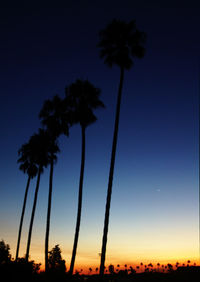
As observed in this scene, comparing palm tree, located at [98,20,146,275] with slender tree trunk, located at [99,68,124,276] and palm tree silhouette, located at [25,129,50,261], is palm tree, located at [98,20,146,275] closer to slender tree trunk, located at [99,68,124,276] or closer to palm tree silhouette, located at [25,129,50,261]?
slender tree trunk, located at [99,68,124,276]

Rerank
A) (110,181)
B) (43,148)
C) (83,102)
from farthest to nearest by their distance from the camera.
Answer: (43,148)
(83,102)
(110,181)

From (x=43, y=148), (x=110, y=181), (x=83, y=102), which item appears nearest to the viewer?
(x=110, y=181)

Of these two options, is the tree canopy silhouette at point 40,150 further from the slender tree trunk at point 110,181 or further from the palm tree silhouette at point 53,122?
the slender tree trunk at point 110,181

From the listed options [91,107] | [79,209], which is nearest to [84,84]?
[91,107]

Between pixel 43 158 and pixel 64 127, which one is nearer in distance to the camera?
pixel 64 127

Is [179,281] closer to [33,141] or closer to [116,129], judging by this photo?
[33,141]

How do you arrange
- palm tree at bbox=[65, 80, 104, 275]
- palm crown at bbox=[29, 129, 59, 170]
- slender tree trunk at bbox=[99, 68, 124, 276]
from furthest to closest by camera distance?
1. palm crown at bbox=[29, 129, 59, 170]
2. palm tree at bbox=[65, 80, 104, 275]
3. slender tree trunk at bbox=[99, 68, 124, 276]

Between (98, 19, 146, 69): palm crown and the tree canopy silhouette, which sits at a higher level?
(98, 19, 146, 69): palm crown

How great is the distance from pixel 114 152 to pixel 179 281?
118192 millimetres

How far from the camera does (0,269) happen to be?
52.4 feet

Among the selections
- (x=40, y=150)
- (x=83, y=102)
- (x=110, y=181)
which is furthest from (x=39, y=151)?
(x=110, y=181)

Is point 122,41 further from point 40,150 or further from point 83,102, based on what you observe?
point 40,150

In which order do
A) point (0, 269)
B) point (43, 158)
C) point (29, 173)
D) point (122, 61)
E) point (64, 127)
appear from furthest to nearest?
point (29, 173) → point (43, 158) → point (64, 127) → point (122, 61) → point (0, 269)

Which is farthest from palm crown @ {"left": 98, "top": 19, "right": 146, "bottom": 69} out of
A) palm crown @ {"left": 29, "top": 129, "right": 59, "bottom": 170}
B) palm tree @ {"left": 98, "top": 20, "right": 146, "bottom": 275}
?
palm crown @ {"left": 29, "top": 129, "right": 59, "bottom": 170}
